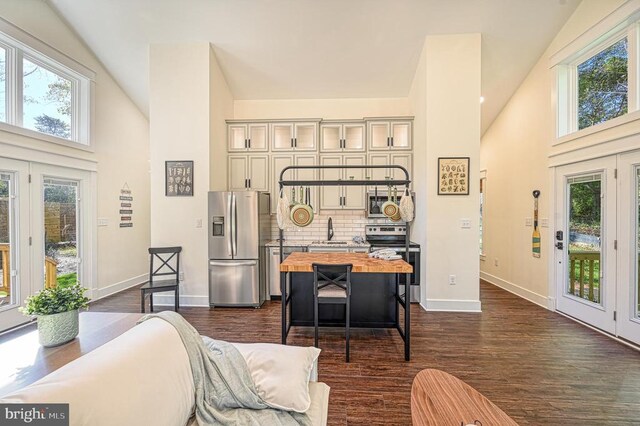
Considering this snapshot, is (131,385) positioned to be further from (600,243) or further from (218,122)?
(600,243)

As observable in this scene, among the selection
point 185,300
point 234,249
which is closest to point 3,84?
point 234,249

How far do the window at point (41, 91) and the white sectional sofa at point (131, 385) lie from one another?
393 centimetres

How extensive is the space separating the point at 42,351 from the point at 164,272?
3152 millimetres

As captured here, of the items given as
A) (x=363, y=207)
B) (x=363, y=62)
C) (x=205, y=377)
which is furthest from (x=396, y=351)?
(x=363, y=62)

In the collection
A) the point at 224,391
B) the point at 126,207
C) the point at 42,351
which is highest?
the point at 126,207

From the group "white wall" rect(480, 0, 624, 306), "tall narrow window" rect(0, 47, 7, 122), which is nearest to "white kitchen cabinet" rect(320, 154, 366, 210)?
"white wall" rect(480, 0, 624, 306)

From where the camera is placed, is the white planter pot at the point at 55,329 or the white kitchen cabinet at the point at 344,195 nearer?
the white planter pot at the point at 55,329

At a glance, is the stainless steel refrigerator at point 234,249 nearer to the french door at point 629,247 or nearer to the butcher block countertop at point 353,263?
the butcher block countertop at point 353,263

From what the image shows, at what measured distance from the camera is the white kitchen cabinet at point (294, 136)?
4.95 metres

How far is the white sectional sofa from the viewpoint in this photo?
2.77 ft

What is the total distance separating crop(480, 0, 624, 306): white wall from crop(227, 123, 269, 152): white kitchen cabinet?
4.35 m

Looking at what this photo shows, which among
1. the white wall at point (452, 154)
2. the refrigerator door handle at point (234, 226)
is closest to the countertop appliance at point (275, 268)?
the refrigerator door handle at point (234, 226)

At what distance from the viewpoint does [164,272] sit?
4.38 m

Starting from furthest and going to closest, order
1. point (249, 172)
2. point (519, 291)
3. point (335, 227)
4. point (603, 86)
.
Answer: point (335, 227) < point (249, 172) < point (519, 291) < point (603, 86)
